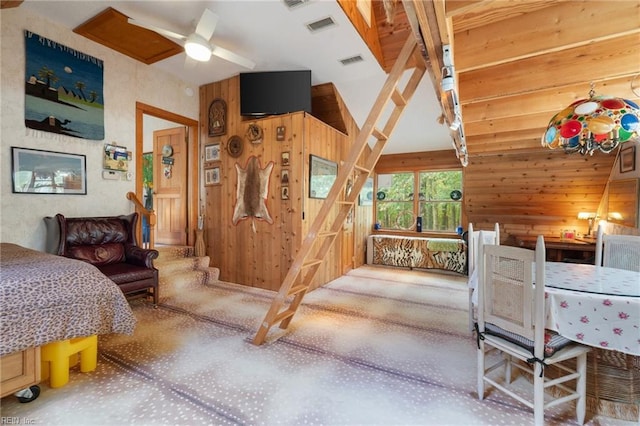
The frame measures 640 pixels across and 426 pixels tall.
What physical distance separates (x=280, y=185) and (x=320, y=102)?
166 centimetres

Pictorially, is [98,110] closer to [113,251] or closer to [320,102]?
[113,251]

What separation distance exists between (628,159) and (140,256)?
619 cm

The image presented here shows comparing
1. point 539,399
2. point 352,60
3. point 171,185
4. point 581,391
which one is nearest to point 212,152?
point 171,185

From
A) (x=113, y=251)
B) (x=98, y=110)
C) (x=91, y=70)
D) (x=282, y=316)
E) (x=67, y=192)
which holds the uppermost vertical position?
(x=91, y=70)

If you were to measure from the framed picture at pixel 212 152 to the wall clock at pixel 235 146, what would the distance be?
→ 0.90 feet

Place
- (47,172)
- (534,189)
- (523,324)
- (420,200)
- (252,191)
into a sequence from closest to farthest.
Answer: (523,324) < (47,172) < (252,191) < (534,189) < (420,200)

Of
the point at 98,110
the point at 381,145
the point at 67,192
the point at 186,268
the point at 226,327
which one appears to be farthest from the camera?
the point at 186,268

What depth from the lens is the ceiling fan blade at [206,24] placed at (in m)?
2.66

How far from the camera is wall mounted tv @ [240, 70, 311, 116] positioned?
3992 millimetres

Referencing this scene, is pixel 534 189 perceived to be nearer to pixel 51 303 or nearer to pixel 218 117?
pixel 218 117

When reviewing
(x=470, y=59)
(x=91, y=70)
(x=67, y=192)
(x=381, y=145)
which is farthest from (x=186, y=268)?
(x=470, y=59)

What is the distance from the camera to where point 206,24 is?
2734mm

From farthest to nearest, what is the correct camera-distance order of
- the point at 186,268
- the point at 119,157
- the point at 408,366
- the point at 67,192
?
the point at 186,268, the point at 119,157, the point at 67,192, the point at 408,366

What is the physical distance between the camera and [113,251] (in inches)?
134
